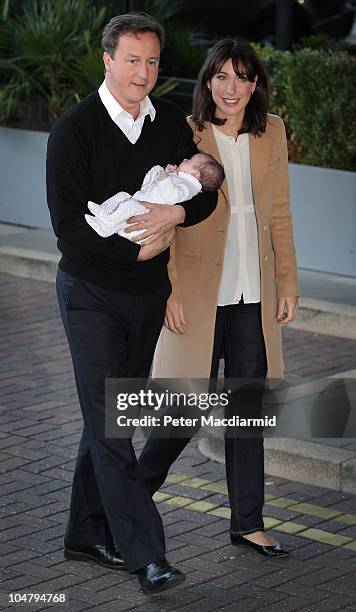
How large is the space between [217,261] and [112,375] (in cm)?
65

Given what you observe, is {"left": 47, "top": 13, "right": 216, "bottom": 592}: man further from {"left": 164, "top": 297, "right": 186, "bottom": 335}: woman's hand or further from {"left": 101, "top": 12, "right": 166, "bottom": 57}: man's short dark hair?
{"left": 164, "top": 297, "right": 186, "bottom": 335}: woman's hand

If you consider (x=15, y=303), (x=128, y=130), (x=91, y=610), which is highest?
(x=128, y=130)

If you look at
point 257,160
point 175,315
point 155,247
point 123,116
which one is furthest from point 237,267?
point 123,116

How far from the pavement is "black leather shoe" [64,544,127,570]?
28 mm

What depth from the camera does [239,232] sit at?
5.16 m

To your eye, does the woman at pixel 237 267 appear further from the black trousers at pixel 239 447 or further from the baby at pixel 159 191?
the baby at pixel 159 191

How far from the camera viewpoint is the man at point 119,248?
4.64 meters

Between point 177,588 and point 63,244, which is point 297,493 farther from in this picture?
point 63,244

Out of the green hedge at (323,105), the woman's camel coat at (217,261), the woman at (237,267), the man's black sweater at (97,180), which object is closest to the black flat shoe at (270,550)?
the woman at (237,267)

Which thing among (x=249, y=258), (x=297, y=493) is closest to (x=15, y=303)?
(x=297, y=493)

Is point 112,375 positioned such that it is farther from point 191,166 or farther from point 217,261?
point 191,166

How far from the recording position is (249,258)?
519 centimetres

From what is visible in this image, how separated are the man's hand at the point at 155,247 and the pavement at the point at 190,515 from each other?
48.2 inches

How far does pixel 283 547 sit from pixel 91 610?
0.93m
